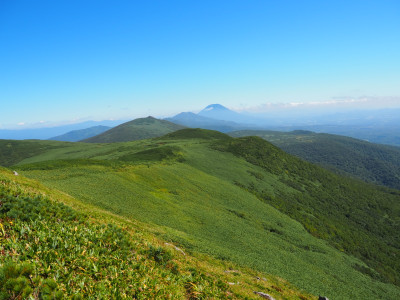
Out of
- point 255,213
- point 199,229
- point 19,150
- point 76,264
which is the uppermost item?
point 19,150

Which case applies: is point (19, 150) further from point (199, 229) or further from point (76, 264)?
point (76, 264)

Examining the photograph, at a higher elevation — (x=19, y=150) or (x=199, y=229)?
(x=19, y=150)

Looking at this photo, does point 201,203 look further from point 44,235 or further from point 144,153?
point 144,153

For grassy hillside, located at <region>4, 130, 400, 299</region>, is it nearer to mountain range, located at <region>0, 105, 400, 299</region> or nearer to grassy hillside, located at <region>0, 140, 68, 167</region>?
mountain range, located at <region>0, 105, 400, 299</region>

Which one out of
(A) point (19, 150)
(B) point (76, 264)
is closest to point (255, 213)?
(B) point (76, 264)

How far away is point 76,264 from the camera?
9.06 meters

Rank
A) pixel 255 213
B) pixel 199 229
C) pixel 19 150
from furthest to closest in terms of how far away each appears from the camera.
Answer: pixel 19 150 < pixel 255 213 < pixel 199 229

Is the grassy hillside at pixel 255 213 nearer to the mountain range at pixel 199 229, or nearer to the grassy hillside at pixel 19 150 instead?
the mountain range at pixel 199 229

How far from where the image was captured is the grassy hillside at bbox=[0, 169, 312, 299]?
6.91 meters

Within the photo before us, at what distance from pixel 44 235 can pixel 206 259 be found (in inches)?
655

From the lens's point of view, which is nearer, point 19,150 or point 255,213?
point 255,213

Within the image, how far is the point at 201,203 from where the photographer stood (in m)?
46.9

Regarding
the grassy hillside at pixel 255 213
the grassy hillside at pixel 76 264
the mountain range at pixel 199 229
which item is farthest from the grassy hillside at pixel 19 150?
the grassy hillside at pixel 76 264

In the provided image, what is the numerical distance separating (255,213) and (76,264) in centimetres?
4874
